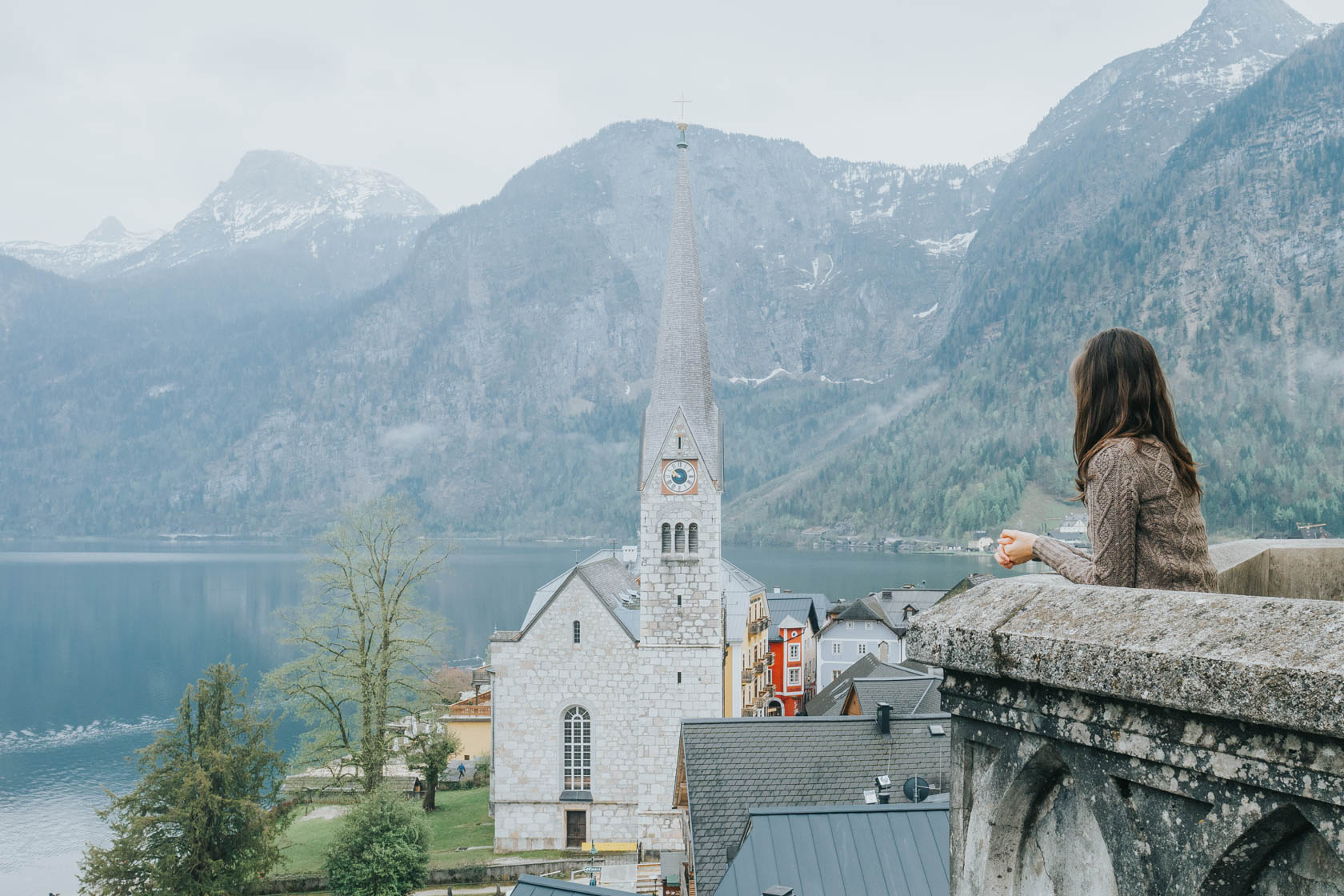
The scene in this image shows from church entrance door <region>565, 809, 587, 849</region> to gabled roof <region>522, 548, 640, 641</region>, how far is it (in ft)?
19.3

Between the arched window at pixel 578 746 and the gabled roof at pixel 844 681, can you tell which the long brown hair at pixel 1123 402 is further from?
the gabled roof at pixel 844 681

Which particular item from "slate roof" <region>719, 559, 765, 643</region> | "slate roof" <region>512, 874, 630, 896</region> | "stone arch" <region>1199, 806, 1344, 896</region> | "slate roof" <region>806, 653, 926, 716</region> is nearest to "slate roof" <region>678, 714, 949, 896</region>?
"slate roof" <region>512, 874, 630, 896</region>

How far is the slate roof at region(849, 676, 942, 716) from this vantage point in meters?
27.0

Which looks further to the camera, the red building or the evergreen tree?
the red building

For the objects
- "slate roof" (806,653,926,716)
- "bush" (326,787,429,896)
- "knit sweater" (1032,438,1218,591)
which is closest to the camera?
"knit sweater" (1032,438,1218,591)

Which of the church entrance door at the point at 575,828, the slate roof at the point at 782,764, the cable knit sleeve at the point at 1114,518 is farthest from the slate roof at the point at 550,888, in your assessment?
the church entrance door at the point at 575,828

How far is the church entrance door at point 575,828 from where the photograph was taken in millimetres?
31688

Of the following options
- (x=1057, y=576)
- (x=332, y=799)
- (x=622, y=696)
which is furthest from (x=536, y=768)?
(x=1057, y=576)

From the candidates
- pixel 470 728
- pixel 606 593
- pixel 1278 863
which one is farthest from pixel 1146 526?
pixel 470 728

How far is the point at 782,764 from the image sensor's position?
18.2 meters

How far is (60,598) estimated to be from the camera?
135 m

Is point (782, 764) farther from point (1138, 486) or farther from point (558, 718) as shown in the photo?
point (1138, 486)

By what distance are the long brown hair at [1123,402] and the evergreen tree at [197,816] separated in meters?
25.2

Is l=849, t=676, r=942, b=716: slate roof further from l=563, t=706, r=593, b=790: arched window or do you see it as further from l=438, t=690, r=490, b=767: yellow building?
l=438, t=690, r=490, b=767: yellow building
